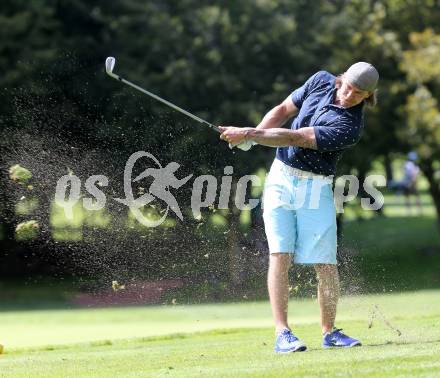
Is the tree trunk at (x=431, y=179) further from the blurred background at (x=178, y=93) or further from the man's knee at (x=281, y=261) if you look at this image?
the man's knee at (x=281, y=261)

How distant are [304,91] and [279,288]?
152 centimetres

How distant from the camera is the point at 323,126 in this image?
7961 mm

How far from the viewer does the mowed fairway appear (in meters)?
6.95

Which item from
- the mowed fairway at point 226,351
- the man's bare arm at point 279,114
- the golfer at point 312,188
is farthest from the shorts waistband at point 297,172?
the mowed fairway at point 226,351

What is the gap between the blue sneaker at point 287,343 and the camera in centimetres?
787

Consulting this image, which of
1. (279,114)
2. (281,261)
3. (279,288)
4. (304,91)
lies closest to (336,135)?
(304,91)

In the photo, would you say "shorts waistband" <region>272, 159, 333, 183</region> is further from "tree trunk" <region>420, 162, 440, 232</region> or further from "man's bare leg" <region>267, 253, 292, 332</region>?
"tree trunk" <region>420, 162, 440, 232</region>

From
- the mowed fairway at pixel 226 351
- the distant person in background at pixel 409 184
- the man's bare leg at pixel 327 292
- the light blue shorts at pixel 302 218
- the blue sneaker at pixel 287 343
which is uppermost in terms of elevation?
the distant person in background at pixel 409 184

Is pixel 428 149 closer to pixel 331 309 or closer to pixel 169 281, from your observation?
pixel 169 281

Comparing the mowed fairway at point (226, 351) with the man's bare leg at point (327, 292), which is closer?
the mowed fairway at point (226, 351)

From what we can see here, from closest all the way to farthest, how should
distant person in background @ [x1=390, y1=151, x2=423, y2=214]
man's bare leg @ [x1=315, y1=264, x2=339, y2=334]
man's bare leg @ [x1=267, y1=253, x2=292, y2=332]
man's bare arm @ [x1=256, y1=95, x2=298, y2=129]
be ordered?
man's bare leg @ [x1=267, y1=253, x2=292, y2=332], man's bare leg @ [x1=315, y1=264, x2=339, y2=334], man's bare arm @ [x1=256, y1=95, x2=298, y2=129], distant person in background @ [x1=390, y1=151, x2=423, y2=214]

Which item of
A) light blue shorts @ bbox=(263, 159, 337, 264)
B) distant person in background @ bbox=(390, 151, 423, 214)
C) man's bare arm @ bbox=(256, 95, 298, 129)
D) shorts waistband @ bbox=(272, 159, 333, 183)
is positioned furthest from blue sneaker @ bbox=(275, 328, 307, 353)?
distant person in background @ bbox=(390, 151, 423, 214)

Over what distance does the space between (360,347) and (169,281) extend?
4.37 m

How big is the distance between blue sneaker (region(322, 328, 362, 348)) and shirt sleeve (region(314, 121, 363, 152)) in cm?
140
